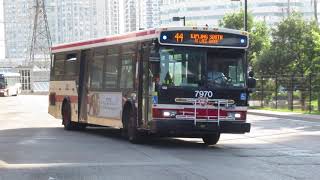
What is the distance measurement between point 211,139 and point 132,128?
7.07 feet

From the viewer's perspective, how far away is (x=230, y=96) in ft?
54.0

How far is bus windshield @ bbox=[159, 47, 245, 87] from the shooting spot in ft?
52.9

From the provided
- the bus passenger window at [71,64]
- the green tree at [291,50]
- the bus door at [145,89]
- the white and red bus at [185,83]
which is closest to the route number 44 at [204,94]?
the white and red bus at [185,83]

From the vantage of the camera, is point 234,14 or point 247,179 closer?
point 247,179

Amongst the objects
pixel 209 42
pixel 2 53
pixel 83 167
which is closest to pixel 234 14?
pixel 209 42

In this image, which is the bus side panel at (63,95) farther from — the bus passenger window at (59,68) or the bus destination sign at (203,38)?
the bus destination sign at (203,38)

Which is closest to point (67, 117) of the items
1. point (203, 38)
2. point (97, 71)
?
point (97, 71)

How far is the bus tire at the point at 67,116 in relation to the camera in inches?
915

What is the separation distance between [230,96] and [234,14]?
123 feet

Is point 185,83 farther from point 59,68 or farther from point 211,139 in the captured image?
point 59,68

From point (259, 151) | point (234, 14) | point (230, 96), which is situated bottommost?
point (259, 151)

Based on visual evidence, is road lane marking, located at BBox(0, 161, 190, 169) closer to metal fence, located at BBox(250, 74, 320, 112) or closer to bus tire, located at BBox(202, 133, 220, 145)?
bus tire, located at BBox(202, 133, 220, 145)

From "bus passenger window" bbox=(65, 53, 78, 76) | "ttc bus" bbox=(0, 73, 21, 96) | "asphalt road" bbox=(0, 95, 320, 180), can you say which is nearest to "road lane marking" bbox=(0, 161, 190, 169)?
"asphalt road" bbox=(0, 95, 320, 180)

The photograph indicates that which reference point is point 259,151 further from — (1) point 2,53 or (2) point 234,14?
(1) point 2,53
